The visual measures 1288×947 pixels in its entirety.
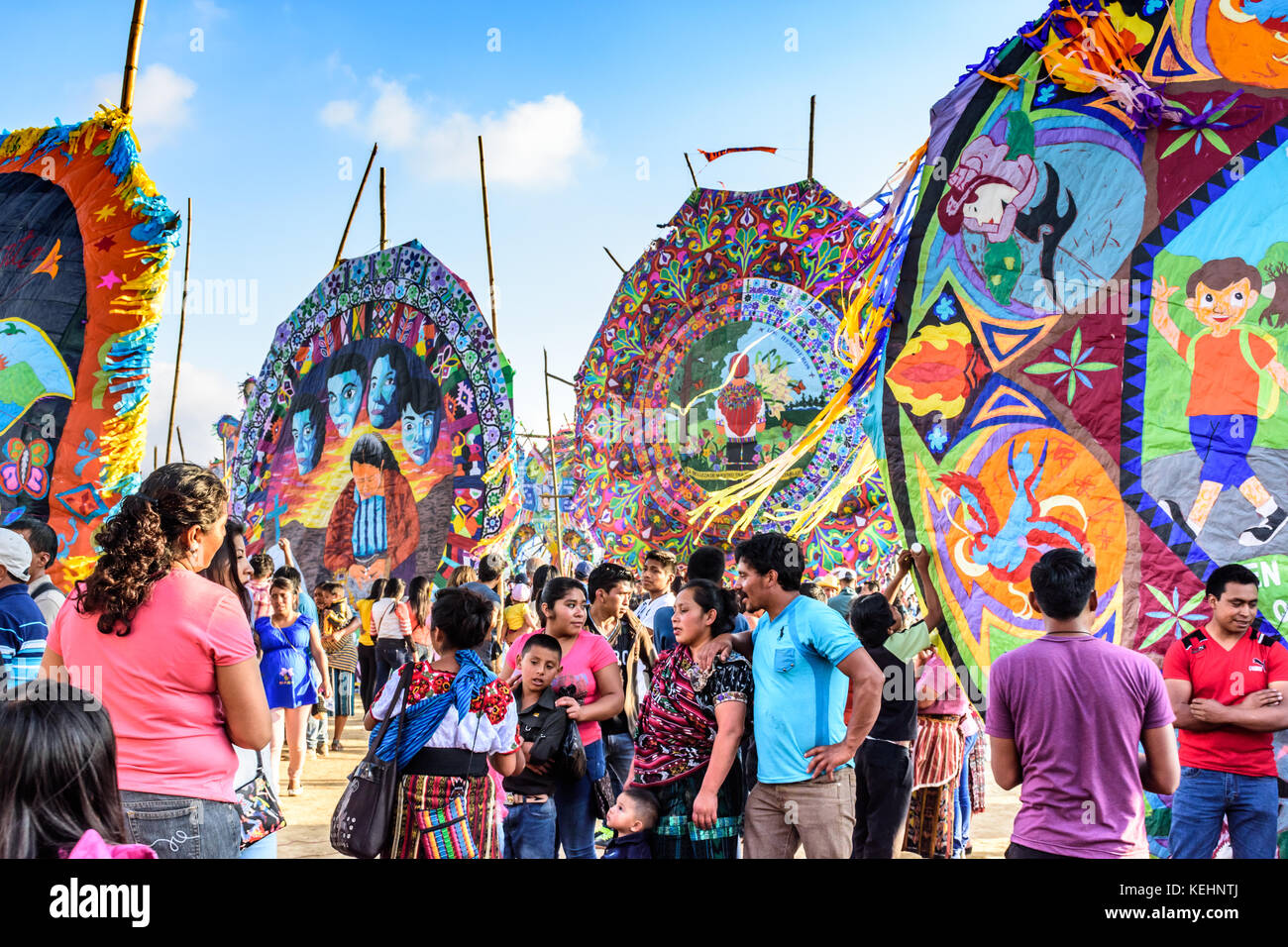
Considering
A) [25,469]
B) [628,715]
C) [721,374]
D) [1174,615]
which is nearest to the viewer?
[1174,615]

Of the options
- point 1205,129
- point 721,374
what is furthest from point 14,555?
point 721,374

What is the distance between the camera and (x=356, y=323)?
41.2 feet

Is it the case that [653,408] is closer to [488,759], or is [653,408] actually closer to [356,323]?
[356,323]

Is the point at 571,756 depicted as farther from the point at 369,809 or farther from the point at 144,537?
the point at 144,537

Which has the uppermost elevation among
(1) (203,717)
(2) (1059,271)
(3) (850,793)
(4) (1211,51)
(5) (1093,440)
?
(4) (1211,51)

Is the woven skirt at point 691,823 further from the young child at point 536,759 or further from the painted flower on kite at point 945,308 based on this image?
the painted flower on kite at point 945,308

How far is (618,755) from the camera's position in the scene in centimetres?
526

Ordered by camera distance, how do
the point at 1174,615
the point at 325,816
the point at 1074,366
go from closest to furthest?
the point at 1174,615, the point at 1074,366, the point at 325,816

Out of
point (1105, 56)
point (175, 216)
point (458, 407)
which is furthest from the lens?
point (458, 407)

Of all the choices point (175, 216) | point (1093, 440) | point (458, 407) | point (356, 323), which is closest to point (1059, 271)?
point (1093, 440)

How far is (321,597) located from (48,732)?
8.63m

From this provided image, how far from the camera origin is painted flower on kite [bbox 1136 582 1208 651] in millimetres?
3918

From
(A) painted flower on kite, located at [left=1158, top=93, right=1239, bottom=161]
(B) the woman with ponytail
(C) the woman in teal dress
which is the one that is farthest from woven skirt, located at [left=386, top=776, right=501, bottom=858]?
(A) painted flower on kite, located at [left=1158, top=93, right=1239, bottom=161]

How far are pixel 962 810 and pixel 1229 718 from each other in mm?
2561
